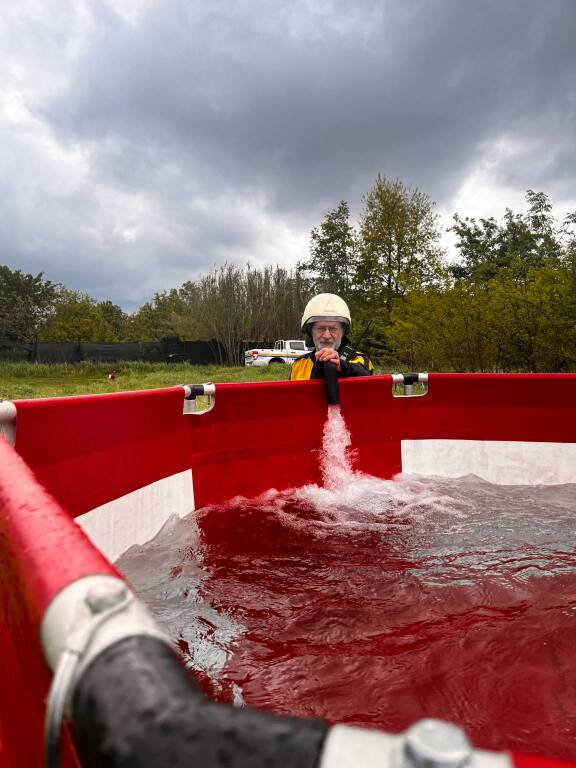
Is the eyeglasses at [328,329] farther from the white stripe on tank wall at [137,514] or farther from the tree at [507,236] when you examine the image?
the tree at [507,236]

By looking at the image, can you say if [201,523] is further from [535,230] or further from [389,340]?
[535,230]

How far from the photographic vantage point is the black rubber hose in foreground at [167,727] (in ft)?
1.27

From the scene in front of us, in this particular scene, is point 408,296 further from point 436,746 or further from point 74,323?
point 74,323

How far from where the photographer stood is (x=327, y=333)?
4.40 meters

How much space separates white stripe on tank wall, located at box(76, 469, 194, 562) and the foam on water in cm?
8

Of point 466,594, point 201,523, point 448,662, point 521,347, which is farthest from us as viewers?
point 521,347

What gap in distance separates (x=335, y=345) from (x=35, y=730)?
391 centimetres

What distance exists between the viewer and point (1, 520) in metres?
0.76

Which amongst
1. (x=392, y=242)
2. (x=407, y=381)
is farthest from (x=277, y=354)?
(x=407, y=381)

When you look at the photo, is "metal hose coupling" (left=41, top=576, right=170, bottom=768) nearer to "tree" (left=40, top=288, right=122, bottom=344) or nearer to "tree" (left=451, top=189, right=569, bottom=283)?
"tree" (left=451, top=189, right=569, bottom=283)

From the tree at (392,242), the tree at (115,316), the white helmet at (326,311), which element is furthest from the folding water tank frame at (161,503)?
the tree at (115,316)

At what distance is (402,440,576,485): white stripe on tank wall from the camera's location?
145 inches

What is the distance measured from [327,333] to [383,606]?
8.79ft

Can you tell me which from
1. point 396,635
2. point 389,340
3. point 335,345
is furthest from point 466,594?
point 389,340
